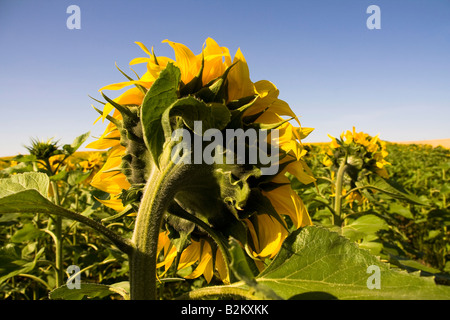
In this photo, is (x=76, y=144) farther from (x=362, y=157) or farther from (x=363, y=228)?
(x=362, y=157)

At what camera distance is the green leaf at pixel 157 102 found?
571 mm

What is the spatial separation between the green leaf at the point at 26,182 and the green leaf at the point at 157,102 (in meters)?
0.35

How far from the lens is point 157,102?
0.59m


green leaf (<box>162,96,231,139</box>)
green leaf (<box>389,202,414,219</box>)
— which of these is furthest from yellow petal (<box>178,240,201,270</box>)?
green leaf (<box>389,202,414,219</box>)

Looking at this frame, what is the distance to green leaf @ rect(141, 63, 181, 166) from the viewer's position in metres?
0.57

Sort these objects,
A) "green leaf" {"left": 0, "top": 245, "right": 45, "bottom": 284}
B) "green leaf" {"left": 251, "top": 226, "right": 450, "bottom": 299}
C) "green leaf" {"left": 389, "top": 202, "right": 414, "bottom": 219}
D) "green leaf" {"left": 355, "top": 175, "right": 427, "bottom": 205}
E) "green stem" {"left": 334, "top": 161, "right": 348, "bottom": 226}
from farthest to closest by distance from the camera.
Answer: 1. "green leaf" {"left": 389, "top": 202, "right": 414, "bottom": 219}
2. "green stem" {"left": 334, "top": 161, "right": 348, "bottom": 226}
3. "green leaf" {"left": 355, "top": 175, "right": 427, "bottom": 205}
4. "green leaf" {"left": 0, "top": 245, "right": 45, "bottom": 284}
5. "green leaf" {"left": 251, "top": 226, "right": 450, "bottom": 299}

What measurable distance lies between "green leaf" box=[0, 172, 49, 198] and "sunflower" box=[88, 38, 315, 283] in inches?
7.4

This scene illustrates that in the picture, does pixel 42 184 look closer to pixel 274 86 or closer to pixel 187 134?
pixel 187 134

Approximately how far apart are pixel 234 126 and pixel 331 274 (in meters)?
0.40

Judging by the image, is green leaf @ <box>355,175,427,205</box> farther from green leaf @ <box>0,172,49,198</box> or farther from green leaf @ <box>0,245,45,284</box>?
green leaf @ <box>0,245,45,284</box>

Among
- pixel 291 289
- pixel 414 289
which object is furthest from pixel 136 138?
pixel 414 289

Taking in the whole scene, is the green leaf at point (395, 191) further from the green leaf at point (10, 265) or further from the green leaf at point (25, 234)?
the green leaf at point (25, 234)

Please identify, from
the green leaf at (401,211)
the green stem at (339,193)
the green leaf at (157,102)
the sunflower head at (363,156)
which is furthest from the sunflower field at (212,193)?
the green leaf at (401,211)

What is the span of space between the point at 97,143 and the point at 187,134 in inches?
16.1
